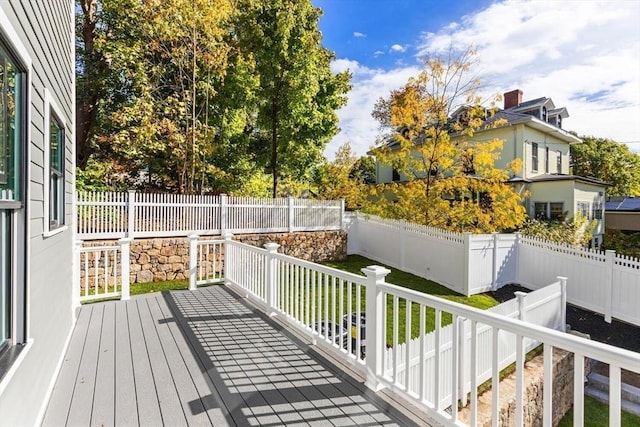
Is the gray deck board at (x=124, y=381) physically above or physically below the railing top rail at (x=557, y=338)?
below

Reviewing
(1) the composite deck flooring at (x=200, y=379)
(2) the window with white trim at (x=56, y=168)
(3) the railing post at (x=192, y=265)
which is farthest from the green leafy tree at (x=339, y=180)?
(2) the window with white trim at (x=56, y=168)

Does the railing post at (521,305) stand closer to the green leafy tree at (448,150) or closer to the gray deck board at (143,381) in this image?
the green leafy tree at (448,150)

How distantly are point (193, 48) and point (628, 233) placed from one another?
23.9 m

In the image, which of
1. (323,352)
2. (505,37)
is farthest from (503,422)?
(505,37)

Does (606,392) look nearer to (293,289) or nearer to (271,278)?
(293,289)

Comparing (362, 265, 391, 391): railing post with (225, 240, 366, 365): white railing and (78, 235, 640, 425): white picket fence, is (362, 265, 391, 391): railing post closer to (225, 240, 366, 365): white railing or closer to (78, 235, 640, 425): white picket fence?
(78, 235, 640, 425): white picket fence

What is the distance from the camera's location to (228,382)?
281cm

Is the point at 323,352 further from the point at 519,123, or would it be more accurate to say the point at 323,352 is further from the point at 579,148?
the point at 579,148

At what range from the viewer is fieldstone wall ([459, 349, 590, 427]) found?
4387mm

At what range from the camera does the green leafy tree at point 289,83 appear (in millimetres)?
11164

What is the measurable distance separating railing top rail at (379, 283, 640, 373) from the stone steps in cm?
640

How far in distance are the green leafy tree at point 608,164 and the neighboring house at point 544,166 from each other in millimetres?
11071

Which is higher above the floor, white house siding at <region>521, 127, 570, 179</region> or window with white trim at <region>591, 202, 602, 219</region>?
white house siding at <region>521, 127, 570, 179</region>

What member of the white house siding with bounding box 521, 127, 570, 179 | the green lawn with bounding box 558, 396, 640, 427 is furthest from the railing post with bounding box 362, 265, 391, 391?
the white house siding with bounding box 521, 127, 570, 179
